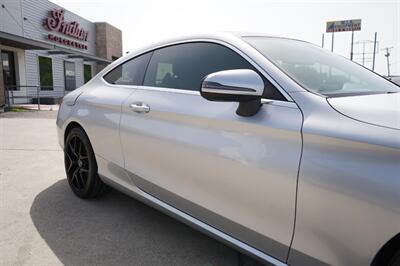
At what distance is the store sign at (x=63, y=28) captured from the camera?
18.8 metres

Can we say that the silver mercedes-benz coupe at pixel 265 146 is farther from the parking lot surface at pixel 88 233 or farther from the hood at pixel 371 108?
the parking lot surface at pixel 88 233

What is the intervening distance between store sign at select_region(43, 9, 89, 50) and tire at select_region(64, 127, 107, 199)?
1762 cm

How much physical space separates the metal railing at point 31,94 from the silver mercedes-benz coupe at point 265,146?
14029mm

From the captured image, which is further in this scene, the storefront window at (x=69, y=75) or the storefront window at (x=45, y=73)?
the storefront window at (x=69, y=75)

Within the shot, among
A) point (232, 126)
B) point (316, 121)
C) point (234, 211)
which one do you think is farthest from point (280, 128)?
point (234, 211)

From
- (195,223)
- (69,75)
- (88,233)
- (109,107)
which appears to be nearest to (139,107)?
(109,107)

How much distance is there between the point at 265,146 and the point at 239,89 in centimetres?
32

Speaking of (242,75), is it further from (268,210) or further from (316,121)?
(268,210)

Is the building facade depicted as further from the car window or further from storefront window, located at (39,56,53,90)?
the car window

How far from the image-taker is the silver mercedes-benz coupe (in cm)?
134

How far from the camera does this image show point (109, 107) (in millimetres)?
2875

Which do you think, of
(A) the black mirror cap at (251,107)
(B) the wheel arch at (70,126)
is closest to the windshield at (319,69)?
(A) the black mirror cap at (251,107)

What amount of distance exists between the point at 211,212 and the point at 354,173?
35.7 inches

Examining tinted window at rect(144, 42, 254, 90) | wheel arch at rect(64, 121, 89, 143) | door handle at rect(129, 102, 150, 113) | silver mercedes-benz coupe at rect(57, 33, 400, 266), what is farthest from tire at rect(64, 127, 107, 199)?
tinted window at rect(144, 42, 254, 90)
